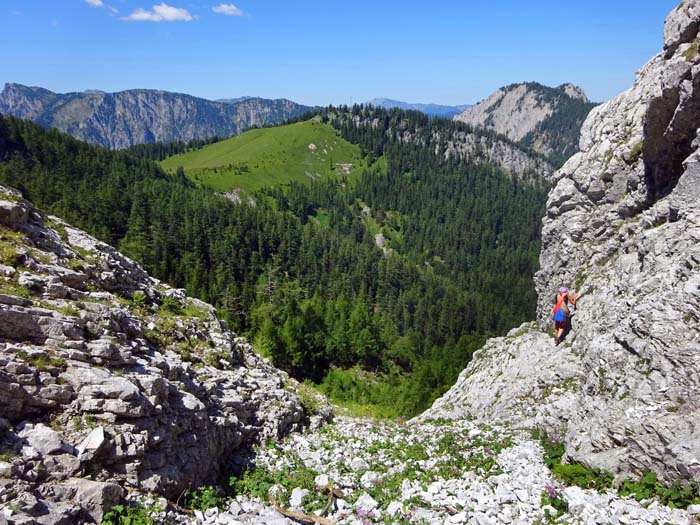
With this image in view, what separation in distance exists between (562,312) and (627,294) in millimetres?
6278

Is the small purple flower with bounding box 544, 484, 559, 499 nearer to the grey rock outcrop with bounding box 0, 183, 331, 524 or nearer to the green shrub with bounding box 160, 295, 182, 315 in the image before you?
the grey rock outcrop with bounding box 0, 183, 331, 524

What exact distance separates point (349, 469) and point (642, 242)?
54.7 ft

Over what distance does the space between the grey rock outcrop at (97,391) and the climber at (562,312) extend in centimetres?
1534

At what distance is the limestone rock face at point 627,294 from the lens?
14469 mm

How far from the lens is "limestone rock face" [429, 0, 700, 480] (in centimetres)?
1447

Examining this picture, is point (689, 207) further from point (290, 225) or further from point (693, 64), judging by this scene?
point (290, 225)

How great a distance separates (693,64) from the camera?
17.4 metres

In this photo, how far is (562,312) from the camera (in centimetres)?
A: 2502

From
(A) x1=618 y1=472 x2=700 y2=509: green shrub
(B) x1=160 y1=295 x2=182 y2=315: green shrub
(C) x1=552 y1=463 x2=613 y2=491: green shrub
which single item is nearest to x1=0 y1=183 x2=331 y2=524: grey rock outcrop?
(B) x1=160 y1=295 x2=182 y2=315: green shrub

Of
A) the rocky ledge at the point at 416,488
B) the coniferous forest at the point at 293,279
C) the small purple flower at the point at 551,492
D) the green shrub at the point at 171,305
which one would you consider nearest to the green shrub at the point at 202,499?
the rocky ledge at the point at 416,488

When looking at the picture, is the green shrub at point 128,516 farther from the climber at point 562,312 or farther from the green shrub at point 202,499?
the climber at point 562,312

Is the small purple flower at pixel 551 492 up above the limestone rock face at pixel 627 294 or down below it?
below

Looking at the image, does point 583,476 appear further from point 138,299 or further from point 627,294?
point 138,299

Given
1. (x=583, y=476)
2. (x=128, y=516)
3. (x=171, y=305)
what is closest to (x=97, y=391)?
(x=128, y=516)
